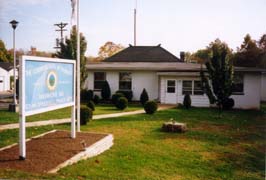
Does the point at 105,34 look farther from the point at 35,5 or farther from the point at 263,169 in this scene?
the point at 263,169

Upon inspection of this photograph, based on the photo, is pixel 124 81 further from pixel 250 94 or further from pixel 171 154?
pixel 171 154

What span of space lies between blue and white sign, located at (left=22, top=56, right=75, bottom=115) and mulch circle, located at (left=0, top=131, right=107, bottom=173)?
74 centimetres

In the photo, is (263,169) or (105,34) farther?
(105,34)

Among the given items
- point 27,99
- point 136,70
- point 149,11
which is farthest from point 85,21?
point 136,70

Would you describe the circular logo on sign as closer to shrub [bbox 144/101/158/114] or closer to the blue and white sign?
the blue and white sign

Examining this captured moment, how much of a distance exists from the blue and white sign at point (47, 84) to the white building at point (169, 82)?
10.5 m

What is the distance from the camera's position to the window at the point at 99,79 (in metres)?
17.2

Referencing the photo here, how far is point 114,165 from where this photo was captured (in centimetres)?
489

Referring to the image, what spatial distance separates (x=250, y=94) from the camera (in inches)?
589

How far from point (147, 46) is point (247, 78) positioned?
1219 cm

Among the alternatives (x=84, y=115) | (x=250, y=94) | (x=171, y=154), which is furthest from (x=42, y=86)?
(x=250, y=94)

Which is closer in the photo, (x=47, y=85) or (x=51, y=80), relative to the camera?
(x=47, y=85)

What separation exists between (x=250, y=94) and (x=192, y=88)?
3.05 metres

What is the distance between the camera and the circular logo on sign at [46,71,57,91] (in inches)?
201
